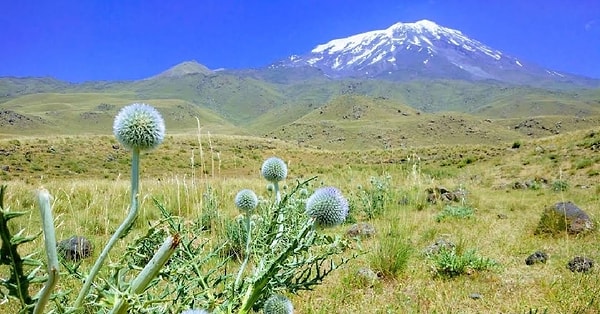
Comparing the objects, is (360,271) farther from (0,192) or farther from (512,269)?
(0,192)

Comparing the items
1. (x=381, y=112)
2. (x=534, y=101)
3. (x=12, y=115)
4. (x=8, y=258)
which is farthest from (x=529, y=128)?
(x=12, y=115)

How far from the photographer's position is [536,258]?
202 inches

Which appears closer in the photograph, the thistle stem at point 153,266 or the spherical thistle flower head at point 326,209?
the thistle stem at point 153,266

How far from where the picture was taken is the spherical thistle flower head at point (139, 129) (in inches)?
67.3

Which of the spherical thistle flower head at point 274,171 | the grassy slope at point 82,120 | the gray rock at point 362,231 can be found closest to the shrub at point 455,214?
the gray rock at point 362,231

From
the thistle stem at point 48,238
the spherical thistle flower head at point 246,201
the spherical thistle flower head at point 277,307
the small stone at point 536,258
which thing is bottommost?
the small stone at point 536,258

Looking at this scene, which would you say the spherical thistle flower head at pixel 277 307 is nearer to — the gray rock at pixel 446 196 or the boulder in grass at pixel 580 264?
the boulder in grass at pixel 580 264

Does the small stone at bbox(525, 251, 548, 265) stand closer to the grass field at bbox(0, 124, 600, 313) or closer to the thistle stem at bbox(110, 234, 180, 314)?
the grass field at bbox(0, 124, 600, 313)

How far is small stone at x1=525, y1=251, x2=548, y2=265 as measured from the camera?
16.7ft

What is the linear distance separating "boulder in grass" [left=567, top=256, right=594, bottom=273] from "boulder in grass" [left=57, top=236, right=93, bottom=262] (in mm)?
5256

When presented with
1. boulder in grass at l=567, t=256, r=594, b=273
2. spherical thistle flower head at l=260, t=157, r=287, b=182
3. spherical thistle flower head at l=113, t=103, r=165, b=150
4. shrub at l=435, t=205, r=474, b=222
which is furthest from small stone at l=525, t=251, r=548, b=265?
spherical thistle flower head at l=113, t=103, r=165, b=150

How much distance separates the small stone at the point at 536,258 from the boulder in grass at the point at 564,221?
1.52 meters

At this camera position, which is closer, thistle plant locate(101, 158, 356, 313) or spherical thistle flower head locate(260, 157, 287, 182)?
thistle plant locate(101, 158, 356, 313)

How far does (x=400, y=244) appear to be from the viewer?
4898 mm
